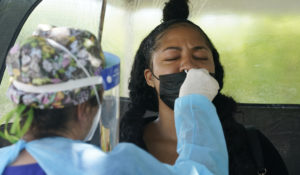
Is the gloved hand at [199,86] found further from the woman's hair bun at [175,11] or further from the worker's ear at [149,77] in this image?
the woman's hair bun at [175,11]

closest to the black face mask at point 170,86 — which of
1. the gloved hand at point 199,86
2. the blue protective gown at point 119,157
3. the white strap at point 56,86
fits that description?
the gloved hand at point 199,86

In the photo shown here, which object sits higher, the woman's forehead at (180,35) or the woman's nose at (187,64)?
the woman's forehead at (180,35)

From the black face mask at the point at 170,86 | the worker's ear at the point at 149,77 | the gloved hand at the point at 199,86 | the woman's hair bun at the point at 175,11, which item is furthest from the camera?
the woman's hair bun at the point at 175,11

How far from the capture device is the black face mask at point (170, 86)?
200 cm

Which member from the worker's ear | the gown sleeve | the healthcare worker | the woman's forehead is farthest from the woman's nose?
the healthcare worker

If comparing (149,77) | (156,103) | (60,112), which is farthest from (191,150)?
(156,103)

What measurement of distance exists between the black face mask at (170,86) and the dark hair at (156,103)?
0.26 metres

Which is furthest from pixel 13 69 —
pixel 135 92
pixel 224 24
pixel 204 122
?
pixel 224 24

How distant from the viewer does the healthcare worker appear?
109 centimetres

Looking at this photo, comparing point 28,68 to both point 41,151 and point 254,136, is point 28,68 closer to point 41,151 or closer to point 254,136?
point 41,151

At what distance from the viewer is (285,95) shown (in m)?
3.25

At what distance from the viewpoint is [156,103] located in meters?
2.46

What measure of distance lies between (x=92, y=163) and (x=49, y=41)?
15.8 inches

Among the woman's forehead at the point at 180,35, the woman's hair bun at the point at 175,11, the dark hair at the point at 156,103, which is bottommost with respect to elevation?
the dark hair at the point at 156,103
